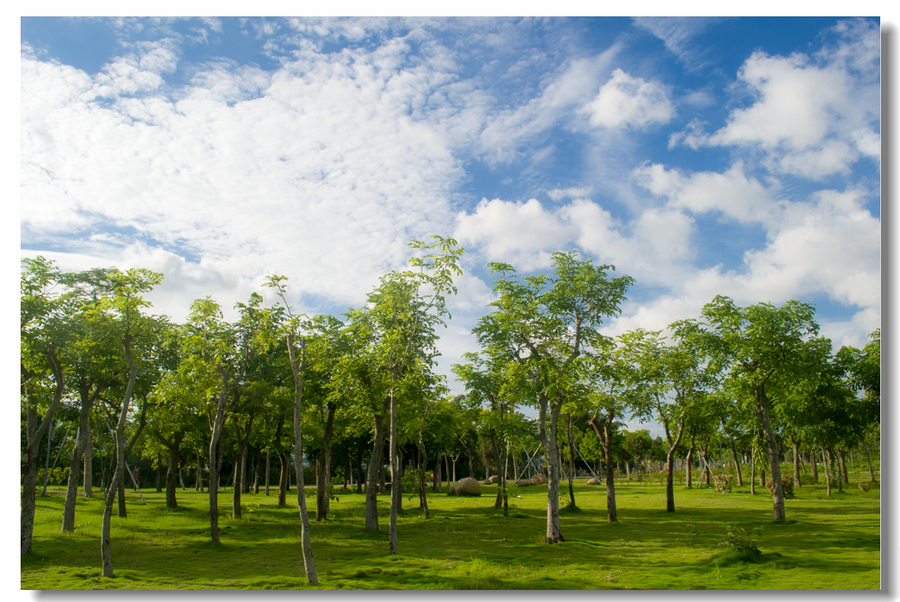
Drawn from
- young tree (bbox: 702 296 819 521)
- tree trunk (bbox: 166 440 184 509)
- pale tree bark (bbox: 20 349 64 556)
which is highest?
young tree (bbox: 702 296 819 521)

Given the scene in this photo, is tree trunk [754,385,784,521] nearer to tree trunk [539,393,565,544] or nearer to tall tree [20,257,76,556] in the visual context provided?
tree trunk [539,393,565,544]

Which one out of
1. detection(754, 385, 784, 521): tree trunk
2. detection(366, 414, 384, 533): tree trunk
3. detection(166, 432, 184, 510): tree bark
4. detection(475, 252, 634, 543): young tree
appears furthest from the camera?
detection(166, 432, 184, 510): tree bark

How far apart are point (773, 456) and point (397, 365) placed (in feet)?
50.8

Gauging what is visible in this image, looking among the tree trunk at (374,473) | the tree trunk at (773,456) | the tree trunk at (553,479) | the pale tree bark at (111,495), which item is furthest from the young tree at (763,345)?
the pale tree bark at (111,495)

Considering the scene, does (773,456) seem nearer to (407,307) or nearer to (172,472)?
(407,307)

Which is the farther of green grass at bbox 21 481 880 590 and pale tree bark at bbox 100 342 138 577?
pale tree bark at bbox 100 342 138 577

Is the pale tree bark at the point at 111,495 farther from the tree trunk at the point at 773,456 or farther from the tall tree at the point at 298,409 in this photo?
the tree trunk at the point at 773,456

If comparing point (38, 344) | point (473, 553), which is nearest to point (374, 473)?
point (473, 553)

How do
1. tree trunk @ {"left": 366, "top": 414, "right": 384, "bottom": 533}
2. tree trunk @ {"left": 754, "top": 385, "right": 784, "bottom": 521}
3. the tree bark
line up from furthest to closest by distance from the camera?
the tree bark
tree trunk @ {"left": 754, "top": 385, "right": 784, "bottom": 521}
tree trunk @ {"left": 366, "top": 414, "right": 384, "bottom": 533}

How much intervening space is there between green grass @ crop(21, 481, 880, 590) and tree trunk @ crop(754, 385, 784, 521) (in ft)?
2.28

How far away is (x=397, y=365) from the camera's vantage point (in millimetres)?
14172

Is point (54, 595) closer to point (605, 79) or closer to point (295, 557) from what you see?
point (295, 557)

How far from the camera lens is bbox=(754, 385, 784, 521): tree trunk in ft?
64.1

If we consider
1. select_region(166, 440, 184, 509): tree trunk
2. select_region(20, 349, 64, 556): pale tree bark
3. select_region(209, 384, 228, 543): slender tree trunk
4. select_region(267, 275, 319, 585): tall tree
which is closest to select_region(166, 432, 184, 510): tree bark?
select_region(166, 440, 184, 509): tree trunk
